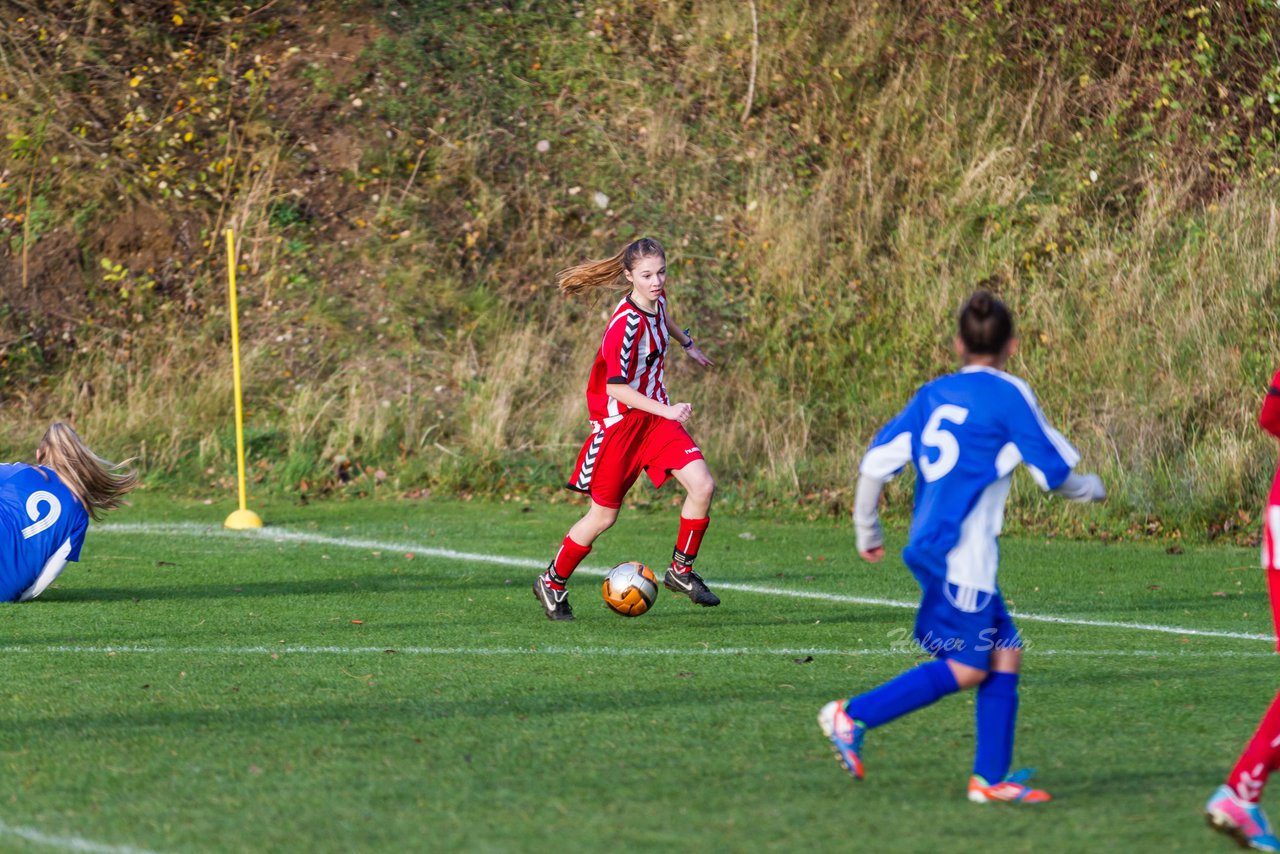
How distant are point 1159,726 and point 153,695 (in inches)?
147

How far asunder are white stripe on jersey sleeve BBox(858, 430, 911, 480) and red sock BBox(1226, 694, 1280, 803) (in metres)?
1.20

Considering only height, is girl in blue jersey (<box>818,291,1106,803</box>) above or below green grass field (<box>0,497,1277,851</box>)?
above

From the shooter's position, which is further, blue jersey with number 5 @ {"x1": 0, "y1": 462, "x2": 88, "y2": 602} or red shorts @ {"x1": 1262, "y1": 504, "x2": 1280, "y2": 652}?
blue jersey with number 5 @ {"x1": 0, "y1": 462, "x2": 88, "y2": 602}

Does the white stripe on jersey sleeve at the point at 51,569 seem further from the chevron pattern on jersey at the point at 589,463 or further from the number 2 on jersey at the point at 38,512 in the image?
the chevron pattern on jersey at the point at 589,463

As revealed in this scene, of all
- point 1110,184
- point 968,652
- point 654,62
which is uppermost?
point 654,62

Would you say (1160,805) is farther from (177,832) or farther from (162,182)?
(162,182)

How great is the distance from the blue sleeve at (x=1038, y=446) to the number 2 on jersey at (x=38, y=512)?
5451 mm

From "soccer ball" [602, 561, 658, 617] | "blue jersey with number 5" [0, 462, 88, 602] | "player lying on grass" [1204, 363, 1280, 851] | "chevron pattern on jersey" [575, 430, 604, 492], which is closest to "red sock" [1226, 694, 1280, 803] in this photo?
"player lying on grass" [1204, 363, 1280, 851]

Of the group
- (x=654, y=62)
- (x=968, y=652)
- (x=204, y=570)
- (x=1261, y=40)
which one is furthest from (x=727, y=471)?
(x=968, y=652)

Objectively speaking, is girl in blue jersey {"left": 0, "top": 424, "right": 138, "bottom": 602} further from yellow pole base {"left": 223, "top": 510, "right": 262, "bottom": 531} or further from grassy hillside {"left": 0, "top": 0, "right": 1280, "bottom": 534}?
grassy hillside {"left": 0, "top": 0, "right": 1280, "bottom": 534}

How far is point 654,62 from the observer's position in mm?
18438

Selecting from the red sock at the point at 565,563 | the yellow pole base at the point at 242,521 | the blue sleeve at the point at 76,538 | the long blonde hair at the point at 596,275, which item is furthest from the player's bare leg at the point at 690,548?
the yellow pole base at the point at 242,521

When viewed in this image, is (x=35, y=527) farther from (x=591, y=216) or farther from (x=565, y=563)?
(x=591, y=216)

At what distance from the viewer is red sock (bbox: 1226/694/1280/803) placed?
157 inches
